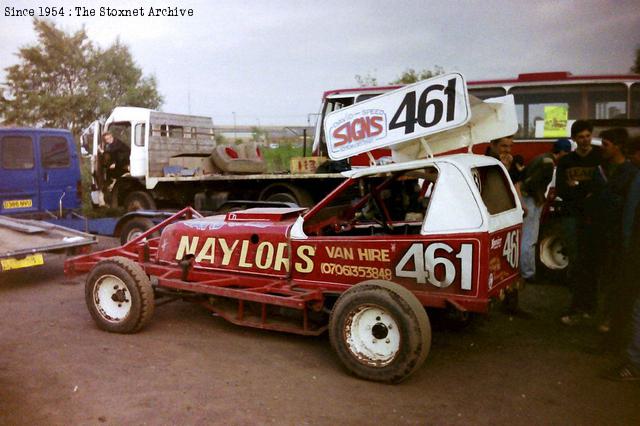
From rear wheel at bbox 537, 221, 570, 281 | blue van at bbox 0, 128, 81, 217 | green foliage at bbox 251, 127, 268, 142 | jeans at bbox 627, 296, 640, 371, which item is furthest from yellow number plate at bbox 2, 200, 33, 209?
green foliage at bbox 251, 127, 268, 142

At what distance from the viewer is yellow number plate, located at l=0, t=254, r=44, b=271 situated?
5.82m

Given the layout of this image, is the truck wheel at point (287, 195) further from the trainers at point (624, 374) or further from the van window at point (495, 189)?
the trainers at point (624, 374)

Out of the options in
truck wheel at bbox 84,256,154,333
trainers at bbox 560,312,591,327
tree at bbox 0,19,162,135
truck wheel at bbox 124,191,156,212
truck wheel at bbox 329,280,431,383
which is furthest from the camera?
truck wheel at bbox 124,191,156,212

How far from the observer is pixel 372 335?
354 cm

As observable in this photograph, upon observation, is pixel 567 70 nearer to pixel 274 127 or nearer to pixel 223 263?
pixel 223 263

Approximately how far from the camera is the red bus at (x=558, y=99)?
7.85 metres

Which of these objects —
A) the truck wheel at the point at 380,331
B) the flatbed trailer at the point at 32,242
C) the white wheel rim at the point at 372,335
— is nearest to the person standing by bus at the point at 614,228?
the truck wheel at the point at 380,331

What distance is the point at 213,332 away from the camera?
4637 millimetres

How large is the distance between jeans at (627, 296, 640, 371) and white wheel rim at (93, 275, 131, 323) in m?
3.71

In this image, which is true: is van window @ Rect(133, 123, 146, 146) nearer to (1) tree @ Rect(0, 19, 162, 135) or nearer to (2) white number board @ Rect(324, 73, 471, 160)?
(1) tree @ Rect(0, 19, 162, 135)

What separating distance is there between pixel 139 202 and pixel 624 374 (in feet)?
28.6

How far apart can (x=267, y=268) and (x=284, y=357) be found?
699 millimetres

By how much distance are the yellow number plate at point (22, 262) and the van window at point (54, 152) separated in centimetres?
306

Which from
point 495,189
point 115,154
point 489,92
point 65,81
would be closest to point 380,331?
point 495,189
